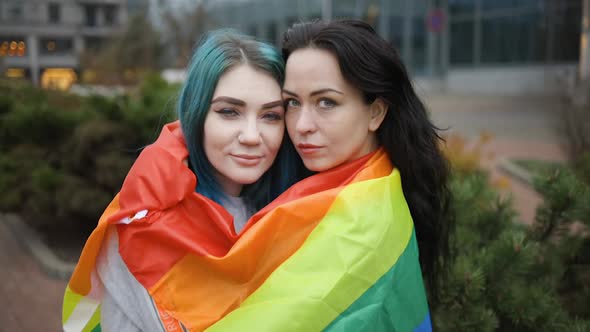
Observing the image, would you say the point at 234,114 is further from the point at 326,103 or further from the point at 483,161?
the point at 483,161

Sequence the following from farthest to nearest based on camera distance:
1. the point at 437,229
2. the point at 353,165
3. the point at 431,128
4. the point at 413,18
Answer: the point at 413,18 → the point at 437,229 → the point at 431,128 → the point at 353,165

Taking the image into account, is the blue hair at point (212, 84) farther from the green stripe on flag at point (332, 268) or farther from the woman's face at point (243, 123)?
the green stripe on flag at point (332, 268)

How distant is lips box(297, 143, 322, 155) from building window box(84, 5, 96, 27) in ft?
159

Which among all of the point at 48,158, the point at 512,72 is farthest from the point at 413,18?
the point at 48,158

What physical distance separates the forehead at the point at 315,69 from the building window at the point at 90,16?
48.5 m

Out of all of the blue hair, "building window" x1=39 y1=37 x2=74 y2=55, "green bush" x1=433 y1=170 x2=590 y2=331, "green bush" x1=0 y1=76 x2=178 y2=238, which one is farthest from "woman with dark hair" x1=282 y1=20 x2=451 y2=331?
"building window" x1=39 y1=37 x2=74 y2=55

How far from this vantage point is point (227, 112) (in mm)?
2014

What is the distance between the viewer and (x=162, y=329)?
178 centimetres

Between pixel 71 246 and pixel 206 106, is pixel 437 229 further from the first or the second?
pixel 71 246

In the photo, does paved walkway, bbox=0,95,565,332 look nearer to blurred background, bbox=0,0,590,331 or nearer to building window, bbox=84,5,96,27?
blurred background, bbox=0,0,590,331

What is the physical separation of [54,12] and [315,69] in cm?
4815

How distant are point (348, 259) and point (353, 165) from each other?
40 cm

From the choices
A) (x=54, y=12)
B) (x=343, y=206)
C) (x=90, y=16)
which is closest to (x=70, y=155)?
(x=343, y=206)

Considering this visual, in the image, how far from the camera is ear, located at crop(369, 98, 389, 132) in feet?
6.47
